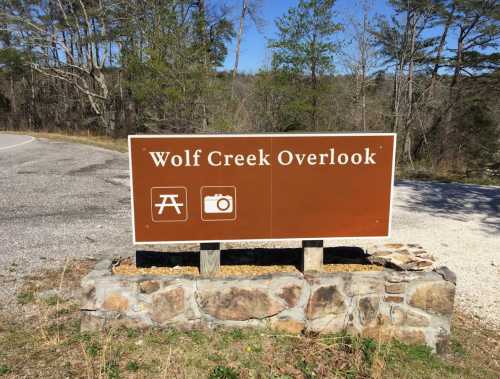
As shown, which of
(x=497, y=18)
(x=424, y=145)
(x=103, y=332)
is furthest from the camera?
(x=424, y=145)

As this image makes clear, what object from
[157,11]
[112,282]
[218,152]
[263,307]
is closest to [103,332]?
[112,282]

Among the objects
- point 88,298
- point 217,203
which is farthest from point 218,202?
point 88,298

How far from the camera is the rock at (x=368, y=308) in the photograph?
313cm

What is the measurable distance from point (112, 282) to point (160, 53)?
15.6m

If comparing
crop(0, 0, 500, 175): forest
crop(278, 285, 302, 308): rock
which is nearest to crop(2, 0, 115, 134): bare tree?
crop(0, 0, 500, 175): forest

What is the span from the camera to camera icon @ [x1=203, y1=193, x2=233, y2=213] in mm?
3246

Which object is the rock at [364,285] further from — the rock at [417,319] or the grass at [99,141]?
the grass at [99,141]

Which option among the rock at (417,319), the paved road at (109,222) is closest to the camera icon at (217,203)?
the paved road at (109,222)

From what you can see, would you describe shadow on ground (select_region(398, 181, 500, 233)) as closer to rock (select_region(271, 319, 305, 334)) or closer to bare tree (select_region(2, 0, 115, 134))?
rock (select_region(271, 319, 305, 334))

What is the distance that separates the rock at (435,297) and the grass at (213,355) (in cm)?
35

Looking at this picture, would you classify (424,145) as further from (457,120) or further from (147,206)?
(147,206)

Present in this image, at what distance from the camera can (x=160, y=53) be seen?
54.9ft

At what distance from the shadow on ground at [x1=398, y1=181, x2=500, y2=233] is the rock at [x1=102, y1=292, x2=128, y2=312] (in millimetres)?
6677

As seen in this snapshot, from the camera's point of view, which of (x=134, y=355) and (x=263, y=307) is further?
(x=263, y=307)
